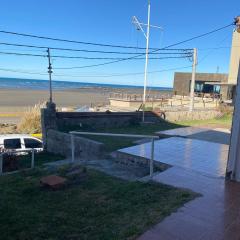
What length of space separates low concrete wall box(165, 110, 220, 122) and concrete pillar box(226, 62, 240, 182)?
11330 mm

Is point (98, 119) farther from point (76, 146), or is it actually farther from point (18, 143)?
point (76, 146)

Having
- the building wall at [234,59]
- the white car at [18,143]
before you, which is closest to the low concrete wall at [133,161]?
the white car at [18,143]

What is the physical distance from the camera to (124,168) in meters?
8.16

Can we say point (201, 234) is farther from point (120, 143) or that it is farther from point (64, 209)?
point (120, 143)

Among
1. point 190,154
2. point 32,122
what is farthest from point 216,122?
point 32,122

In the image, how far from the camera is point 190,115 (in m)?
19.0

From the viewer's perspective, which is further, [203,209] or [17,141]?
[17,141]

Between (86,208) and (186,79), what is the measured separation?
42.6 metres

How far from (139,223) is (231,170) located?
292cm

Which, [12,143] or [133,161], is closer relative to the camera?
[133,161]

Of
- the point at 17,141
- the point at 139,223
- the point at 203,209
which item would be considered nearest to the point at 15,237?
the point at 139,223

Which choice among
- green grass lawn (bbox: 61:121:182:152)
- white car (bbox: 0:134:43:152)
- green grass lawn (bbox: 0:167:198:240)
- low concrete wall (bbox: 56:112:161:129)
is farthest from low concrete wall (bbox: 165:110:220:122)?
green grass lawn (bbox: 0:167:198:240)

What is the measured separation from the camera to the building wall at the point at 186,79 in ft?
141

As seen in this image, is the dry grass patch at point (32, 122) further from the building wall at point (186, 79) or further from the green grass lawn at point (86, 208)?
the building wall at point (186, 79)
